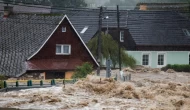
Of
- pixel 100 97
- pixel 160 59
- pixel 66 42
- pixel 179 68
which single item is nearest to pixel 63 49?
pixel 66 42

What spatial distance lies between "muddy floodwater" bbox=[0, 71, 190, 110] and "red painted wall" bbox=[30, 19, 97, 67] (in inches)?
311

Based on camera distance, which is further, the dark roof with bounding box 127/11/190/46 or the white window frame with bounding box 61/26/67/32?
the dark roof with bounding box 127/11/190/46

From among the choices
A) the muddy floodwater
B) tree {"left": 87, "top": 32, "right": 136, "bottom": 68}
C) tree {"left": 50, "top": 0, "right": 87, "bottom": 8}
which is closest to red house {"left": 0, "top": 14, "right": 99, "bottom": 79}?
the muddy floodwater

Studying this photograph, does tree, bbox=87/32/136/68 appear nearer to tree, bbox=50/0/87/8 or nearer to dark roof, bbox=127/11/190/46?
dark roof, bbox=127/11/190/46

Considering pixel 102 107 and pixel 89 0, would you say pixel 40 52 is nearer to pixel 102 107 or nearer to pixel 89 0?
pixel 102 107

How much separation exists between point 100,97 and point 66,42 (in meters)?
12.0

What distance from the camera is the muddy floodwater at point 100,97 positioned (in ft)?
85.9

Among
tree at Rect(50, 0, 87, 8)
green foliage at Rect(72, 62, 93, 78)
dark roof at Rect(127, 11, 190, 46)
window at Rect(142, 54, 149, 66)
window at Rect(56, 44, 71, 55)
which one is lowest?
green foliage at Rect(72, 62, 93, 78)

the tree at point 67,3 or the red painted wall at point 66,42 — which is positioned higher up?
the tree at point 67,3

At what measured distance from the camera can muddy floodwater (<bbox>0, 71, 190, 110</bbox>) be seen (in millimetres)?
26188

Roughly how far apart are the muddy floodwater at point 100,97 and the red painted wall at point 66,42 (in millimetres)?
7890

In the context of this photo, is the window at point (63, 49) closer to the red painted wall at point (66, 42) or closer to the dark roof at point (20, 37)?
the red painted wall at point (66, 42)

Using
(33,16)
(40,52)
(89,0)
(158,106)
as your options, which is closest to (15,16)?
(33,16)

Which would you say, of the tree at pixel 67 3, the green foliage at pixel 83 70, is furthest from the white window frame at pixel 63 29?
the tree at pixel 67 3
